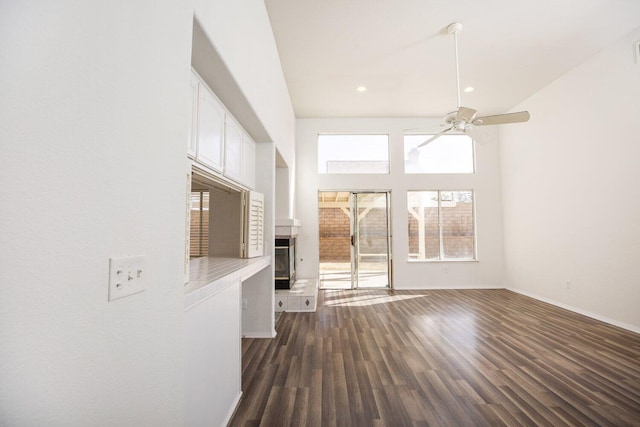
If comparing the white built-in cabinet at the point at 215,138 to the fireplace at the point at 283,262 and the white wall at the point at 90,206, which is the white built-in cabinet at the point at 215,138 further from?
the fireplace at the point at 283,262

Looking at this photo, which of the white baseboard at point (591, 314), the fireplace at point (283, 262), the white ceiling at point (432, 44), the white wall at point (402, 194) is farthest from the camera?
the white wall at point (402, 194)

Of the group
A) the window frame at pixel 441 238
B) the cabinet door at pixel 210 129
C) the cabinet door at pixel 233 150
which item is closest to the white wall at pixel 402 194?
the window frame at pixel 441 238

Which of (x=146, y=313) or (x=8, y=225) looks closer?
(x=8, y=225)

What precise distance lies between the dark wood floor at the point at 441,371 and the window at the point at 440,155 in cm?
312

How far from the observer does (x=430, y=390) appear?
2160mm

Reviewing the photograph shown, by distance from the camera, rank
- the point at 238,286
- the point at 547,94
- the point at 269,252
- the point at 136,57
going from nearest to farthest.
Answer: the point at 136,57, the point at 238,286, the point at 269,252, the point at 547,94

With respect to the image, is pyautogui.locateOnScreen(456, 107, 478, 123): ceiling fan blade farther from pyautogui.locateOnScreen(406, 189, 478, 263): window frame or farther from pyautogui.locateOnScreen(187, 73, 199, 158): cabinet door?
pyautogui.locateOnScreen(406, 189, 478, 263): window frame

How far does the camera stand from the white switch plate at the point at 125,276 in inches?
32.4

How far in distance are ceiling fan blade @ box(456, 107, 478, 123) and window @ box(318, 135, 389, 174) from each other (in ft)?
9.71

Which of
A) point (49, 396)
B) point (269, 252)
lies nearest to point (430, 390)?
point (269, 252)

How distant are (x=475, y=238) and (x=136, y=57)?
255 inches

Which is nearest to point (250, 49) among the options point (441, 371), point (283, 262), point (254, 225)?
point (254, 225)

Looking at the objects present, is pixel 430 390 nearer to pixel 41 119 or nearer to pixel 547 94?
pixel 41 119

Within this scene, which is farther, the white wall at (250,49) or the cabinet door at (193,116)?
the cabinet door at (193,116)
